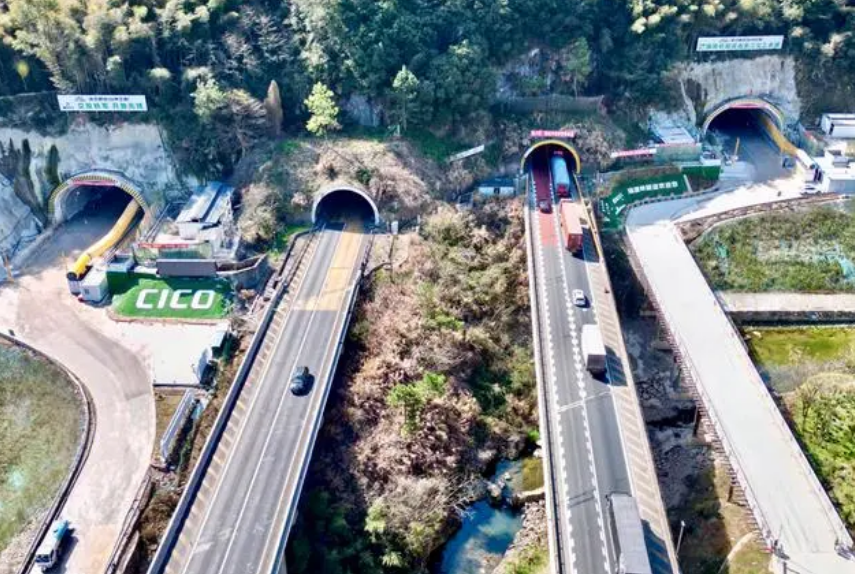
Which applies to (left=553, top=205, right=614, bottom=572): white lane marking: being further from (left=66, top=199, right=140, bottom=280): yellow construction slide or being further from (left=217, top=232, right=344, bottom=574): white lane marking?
(left=66, top=199, right=140, bottom=280): yellow construction slide

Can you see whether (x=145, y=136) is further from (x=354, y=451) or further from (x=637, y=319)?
(x=637, y=319)

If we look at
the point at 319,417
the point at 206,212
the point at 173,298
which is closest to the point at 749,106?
the point at 206,212

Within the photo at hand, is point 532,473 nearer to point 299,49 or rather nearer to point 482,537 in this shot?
point 482,537

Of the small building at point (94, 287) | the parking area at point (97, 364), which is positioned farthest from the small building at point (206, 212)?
Answer: the parking area at point (97, 364)

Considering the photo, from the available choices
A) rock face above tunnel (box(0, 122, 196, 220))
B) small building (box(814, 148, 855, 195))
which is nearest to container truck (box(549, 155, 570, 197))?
small building (box(814, 148, 855, 195))

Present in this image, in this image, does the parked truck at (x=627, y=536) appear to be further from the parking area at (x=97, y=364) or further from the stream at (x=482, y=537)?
the parking area at (x=97, y=364)

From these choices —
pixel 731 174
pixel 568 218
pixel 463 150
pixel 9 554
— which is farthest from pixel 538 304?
pixel 9 554
